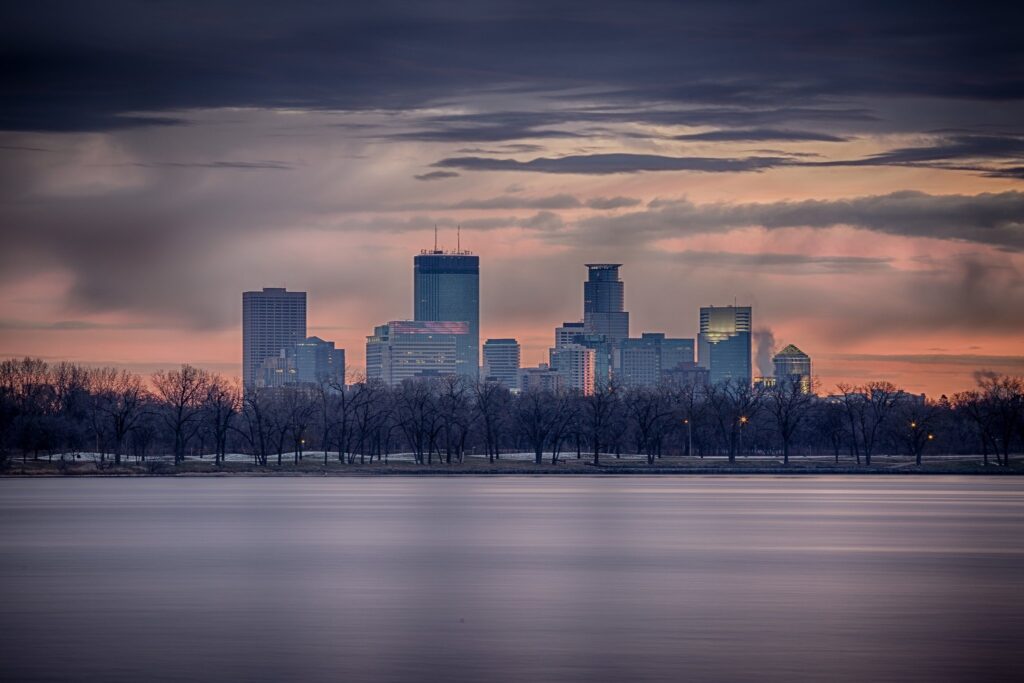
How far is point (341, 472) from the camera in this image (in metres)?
129

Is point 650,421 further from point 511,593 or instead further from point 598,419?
point 511,593

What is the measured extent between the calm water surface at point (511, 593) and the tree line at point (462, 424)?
5982 cm

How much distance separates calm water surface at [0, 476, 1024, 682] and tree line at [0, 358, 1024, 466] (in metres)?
59.8

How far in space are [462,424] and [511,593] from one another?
101097 millimetres

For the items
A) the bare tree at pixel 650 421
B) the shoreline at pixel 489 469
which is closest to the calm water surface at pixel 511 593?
the shoreline at pixel 489 469

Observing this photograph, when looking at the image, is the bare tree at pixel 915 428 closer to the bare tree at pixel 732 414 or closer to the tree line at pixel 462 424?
the tree line at pixel 462 424

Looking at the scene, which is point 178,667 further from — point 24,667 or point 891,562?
point 891,562

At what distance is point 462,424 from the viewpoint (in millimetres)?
139625

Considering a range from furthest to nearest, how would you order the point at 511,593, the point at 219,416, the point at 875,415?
the point at 875,415 → the point at 219,416 → the point at 511,593

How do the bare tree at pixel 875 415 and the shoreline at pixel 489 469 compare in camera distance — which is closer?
the shoreline at pixel 489 469

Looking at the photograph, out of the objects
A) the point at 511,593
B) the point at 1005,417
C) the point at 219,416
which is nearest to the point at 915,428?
the point at 1005,417

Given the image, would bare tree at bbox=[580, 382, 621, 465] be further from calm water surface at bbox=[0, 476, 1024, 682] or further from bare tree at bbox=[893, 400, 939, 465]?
calm water surface at bbox=[0, 476, 1024, 682]

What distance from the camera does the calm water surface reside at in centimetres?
2702

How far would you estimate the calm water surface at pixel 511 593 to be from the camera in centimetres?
2702
